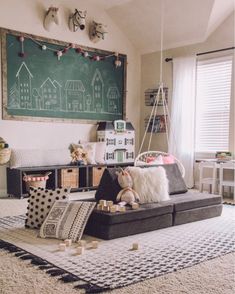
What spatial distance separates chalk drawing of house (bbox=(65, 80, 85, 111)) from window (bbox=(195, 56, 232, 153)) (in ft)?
7.10

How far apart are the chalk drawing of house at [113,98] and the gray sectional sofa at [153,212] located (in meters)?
2.89

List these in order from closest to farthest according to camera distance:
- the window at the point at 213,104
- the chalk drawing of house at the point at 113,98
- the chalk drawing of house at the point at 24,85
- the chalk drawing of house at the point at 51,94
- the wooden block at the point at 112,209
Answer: the wooden block at the point at 112,209
the chalk drawing of house at the point at 24,85
the chalk drawing of house at the point at 51,94
the window at the point at 213,104
the chalk drawing of house at the point at 113,98

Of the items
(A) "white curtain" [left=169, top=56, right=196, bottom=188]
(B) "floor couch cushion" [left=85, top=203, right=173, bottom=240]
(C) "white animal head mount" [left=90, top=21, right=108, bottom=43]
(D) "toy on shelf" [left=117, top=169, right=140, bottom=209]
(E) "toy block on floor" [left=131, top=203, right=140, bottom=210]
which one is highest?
(C) "white animal head mount" [left=90, top=21, right=108, bottom=43]

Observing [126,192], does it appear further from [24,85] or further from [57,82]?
[57,82]

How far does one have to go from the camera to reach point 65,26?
6602mm

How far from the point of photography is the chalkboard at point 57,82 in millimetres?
6000

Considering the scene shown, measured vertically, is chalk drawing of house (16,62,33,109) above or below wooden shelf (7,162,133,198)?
above

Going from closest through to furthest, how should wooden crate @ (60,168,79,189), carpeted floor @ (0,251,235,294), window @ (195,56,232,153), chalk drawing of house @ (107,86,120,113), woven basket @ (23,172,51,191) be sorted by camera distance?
carpeted floor @ (0,251,235,294)
woven basket @ (23,172,51,191)
wooden crate @ (60,168,79,189)
window @ (195,56,232,153)
chalk drawing of house @ (107,86,120,113)

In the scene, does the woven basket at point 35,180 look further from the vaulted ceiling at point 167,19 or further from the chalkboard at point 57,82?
the vaulted ceiling at point 167,19


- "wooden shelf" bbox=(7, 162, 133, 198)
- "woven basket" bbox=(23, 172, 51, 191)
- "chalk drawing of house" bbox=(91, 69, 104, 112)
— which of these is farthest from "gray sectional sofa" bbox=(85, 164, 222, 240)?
"chalk drawing of house" bbox=(91, 69, 104, 112)

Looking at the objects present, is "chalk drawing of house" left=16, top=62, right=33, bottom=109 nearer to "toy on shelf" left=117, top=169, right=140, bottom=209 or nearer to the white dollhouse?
the white dollhouse

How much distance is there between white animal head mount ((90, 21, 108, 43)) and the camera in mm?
6891

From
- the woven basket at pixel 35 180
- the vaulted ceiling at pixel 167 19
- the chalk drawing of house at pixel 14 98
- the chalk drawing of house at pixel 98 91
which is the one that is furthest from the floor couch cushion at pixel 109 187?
the vaulted ceiling at pixel 167 19

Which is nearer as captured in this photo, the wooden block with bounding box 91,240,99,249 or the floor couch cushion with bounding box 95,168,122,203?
the wooden block with bounding box 91,240,99,249
